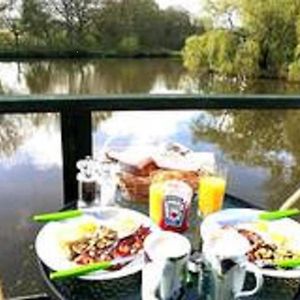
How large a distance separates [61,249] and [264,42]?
2514cm

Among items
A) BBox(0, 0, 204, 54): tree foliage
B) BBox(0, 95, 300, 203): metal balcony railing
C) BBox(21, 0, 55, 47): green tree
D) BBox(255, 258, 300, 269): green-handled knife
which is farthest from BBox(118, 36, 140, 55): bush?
BBox(255, 258, 300, 269): green-handled knife

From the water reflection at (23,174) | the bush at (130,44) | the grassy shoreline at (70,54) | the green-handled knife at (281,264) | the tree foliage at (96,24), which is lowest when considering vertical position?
the water reflection at (23,174)

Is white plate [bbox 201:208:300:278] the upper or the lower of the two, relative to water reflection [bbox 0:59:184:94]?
upper

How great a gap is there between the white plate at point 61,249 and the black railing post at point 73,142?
1.59ft

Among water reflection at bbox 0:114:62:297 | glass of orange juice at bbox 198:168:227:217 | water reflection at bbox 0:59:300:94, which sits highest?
glass of orange juice at bbox 198:168:227:217

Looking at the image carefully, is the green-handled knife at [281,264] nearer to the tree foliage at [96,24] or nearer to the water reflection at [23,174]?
the water reflection at [23,174]

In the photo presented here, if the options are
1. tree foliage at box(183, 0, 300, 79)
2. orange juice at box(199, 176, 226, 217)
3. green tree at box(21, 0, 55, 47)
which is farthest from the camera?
tree foliage at box(183, 0, 300, 79)

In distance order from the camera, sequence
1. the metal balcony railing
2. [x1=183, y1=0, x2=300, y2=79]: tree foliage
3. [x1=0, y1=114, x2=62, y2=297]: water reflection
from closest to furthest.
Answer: the metal balcony railing → [x1=0, y1=114, x2=62, y2=297]: water reflection → [x1=183, y1=0, x2=300, y2=79]: tree foliage

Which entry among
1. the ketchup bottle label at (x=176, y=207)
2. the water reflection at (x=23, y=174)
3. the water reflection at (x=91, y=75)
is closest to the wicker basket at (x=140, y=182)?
the ketchup bottle label at (x=176, y=207)

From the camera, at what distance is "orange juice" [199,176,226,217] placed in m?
1.20

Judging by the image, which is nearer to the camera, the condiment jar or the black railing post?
the condiment jar

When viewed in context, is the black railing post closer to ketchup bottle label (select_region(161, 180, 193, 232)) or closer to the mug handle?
ketchup bottle label (select_region(161, 180, 193, 232))

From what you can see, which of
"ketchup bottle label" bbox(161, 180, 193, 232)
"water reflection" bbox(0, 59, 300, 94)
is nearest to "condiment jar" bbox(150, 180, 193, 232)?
"ketchup bottle label" bbox(161, 180, 193, 232)

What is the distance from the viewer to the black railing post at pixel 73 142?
165cm
